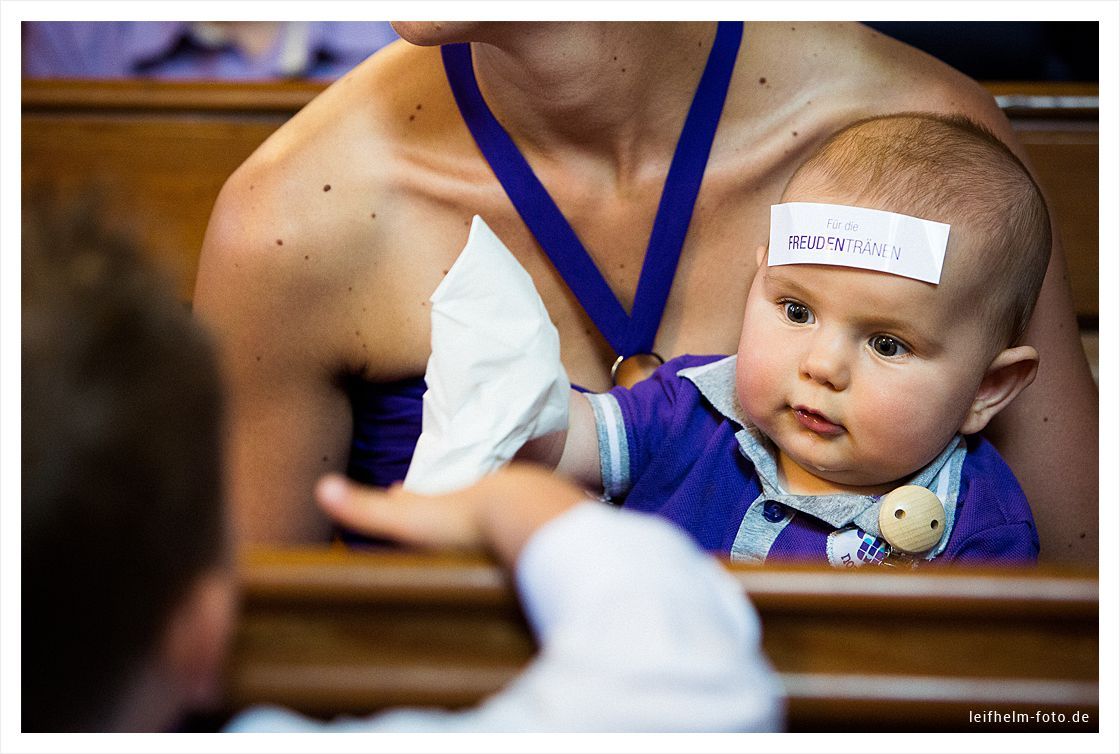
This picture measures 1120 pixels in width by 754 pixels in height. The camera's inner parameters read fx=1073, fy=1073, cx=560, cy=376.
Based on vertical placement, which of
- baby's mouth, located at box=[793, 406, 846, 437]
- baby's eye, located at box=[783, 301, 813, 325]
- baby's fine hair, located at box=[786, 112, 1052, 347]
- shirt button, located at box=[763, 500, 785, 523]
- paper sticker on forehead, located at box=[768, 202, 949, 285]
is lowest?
shirt button, located at box=[763, 500, 785, 523]

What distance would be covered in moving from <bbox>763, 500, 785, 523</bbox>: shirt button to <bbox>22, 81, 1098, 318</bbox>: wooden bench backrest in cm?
68

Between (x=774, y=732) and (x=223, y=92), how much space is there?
1.10 meters

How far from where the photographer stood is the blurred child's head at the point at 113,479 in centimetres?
46

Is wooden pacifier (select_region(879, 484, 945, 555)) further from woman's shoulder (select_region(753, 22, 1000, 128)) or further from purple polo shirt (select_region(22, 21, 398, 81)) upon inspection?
purple polo shirt (select_region(22, 21, 398, 81))

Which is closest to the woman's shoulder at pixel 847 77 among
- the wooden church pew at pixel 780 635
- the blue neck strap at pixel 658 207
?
the blue neck strap at pixel 658 207

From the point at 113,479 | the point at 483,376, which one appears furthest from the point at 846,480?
the point at 113,479

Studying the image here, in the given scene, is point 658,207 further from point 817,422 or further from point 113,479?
point 113,479

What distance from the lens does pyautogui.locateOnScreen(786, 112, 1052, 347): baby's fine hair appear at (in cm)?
82

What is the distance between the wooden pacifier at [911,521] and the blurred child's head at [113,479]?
53 cm

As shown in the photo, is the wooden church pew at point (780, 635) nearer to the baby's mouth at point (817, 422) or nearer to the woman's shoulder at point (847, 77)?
the baby's mouth at point (817, 422)

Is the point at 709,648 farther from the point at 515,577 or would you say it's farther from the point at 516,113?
the point at 516,113

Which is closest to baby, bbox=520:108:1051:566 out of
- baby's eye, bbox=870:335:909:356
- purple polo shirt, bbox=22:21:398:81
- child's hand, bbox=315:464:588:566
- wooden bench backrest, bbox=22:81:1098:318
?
baby's eye, bbox=870:335:909:356

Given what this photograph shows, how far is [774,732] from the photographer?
1.84ft

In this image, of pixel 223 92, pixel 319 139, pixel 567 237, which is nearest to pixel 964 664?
pixel 567 237
